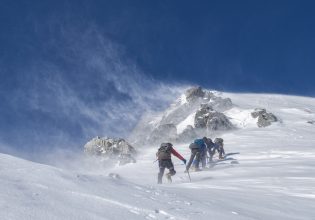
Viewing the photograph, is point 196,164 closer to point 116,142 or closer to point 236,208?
point 236,208

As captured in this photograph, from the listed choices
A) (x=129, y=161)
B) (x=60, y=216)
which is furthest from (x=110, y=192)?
(x=129, y=161)

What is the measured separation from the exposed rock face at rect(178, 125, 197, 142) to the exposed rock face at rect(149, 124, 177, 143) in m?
0.54

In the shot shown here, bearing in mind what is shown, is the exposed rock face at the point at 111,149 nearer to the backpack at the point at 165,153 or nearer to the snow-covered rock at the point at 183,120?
the snow-covered rock at the point at 183,120

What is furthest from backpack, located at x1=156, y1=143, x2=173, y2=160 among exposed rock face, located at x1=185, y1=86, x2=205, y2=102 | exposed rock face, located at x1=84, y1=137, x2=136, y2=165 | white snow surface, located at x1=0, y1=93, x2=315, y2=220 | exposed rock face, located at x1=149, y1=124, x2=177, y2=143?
exposed rock face, located at x1=185, y1=86, x2=205, y2=102

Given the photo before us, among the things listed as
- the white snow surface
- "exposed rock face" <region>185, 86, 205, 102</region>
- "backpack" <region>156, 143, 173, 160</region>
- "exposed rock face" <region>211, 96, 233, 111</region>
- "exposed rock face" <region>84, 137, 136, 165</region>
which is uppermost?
"exposed rock face" <region>185, 86, 205, 102</region>

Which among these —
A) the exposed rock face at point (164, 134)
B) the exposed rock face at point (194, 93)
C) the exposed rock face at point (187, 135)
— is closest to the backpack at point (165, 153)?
the exposed rock face at point (187, 135)

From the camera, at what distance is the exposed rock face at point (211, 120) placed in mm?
41094

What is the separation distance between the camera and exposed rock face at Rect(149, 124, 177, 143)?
4026 cm

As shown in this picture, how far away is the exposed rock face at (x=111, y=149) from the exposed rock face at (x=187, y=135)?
4.62 metres

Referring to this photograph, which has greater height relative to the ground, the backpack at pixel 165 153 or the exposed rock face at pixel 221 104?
the exposed rock face at pixel 221 104

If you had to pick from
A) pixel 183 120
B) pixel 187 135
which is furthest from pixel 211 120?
pixel 183 120

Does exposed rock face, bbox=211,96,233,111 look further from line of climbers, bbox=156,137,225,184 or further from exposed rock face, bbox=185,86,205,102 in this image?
line of climbers, bbox=156,137,225,184

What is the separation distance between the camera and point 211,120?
41562 millimetres

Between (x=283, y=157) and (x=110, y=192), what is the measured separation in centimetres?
1850
